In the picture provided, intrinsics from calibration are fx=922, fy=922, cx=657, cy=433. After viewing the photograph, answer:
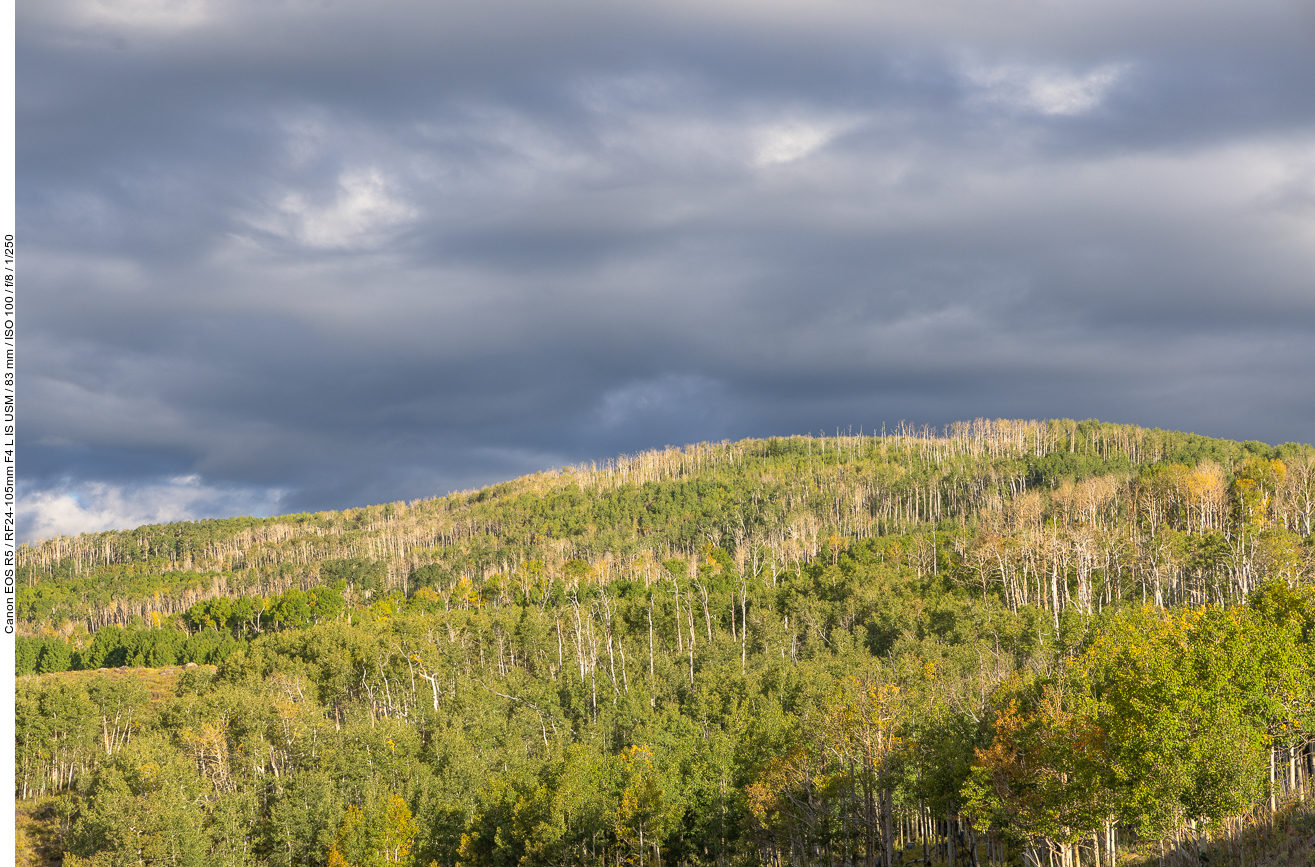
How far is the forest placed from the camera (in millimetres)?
51750

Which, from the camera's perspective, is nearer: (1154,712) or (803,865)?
(1154,712)

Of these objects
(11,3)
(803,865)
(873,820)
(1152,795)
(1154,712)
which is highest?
(11,3)

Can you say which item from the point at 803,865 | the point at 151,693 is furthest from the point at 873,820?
the point at 151,693

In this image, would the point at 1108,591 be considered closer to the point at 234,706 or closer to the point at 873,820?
the point at 873,820

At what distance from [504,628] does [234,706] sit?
45.6m

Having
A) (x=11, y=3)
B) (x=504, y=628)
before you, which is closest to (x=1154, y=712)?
(x=11, y=3)

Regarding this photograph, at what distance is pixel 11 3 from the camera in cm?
2141

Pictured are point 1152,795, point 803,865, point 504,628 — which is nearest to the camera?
point 1152,795

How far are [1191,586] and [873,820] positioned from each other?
10016 centimetres

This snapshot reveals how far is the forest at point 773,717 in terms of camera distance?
51.8 m

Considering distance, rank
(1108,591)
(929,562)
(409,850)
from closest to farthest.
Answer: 1. (409,850)
2. (1108,591)
3. (929,562)

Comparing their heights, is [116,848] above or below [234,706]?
below

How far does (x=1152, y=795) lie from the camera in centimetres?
4638

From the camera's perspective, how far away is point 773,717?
86.6 m
